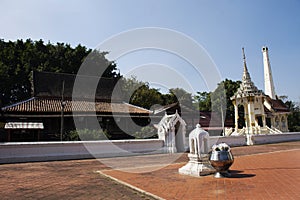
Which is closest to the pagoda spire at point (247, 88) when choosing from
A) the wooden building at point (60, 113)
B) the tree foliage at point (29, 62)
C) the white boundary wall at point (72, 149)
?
the wooden building at point (60, 113)

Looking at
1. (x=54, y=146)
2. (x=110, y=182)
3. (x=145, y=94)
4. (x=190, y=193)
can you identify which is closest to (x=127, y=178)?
(x=110, y=182)

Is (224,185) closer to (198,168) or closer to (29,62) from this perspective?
(198,168)

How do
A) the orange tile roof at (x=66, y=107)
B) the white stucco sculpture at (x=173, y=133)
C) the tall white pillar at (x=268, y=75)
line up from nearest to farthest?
1. the white stucco sculpture at (x=173, y=133)
2. the orange tile roof at (x=66, y=107)
3. the tall white pillar at (x=268, y=75)

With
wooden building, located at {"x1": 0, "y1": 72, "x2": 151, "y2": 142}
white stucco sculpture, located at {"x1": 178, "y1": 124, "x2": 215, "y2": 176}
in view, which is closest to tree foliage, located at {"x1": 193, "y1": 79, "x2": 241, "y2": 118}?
wooden building, located at {"x1": 0, "y1": 72, "x2": 151, "y2": 142}

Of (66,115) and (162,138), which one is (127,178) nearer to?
(162,138)

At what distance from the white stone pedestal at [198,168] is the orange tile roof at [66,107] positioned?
15.1m

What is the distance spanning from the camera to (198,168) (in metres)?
7.88

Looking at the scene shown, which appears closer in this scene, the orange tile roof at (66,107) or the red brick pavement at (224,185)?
the red brick pavement at (224,185)

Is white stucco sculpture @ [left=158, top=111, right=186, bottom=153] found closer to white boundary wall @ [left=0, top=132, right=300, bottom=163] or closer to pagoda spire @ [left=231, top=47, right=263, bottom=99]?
white boundary wall @ [left=0, top=132, right=300, bottom=163]

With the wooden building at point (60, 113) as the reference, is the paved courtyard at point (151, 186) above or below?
below

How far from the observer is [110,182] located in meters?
7.16

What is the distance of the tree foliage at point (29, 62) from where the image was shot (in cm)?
3328

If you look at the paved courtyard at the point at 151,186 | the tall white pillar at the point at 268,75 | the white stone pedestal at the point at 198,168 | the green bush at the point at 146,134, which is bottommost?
the paved courtyard at the point at 151,186

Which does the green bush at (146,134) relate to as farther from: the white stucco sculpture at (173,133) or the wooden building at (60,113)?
the wooden building at (60,113)
